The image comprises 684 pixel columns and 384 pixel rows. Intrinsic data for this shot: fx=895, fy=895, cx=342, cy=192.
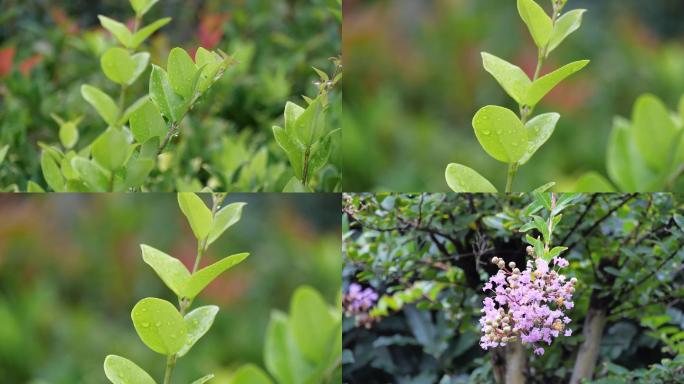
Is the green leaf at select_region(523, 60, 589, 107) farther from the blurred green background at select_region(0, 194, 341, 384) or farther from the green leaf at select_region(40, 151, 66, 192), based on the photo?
the blurred green background at select_region(0, 194, 341, 384)

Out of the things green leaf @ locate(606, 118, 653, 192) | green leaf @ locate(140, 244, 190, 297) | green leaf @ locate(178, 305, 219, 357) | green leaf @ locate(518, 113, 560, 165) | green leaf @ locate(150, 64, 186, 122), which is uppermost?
green leaf @ locate(606, 118, 653, 192)

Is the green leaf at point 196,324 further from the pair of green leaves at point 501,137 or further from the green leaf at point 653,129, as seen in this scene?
the green leaf at point 653,129

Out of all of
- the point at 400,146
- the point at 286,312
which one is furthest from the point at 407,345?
the point at 400,146

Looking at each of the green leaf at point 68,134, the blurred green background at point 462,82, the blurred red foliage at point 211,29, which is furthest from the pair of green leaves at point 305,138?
the blurred green background at point 462,82

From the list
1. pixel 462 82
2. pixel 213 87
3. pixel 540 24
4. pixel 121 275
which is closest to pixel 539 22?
pixel 540 24

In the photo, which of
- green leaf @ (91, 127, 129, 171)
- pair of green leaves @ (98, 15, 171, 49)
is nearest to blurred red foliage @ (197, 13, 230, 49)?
pair of green leaves @ (98, 15, 171, 49)

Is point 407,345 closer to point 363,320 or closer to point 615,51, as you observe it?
point 363,320
